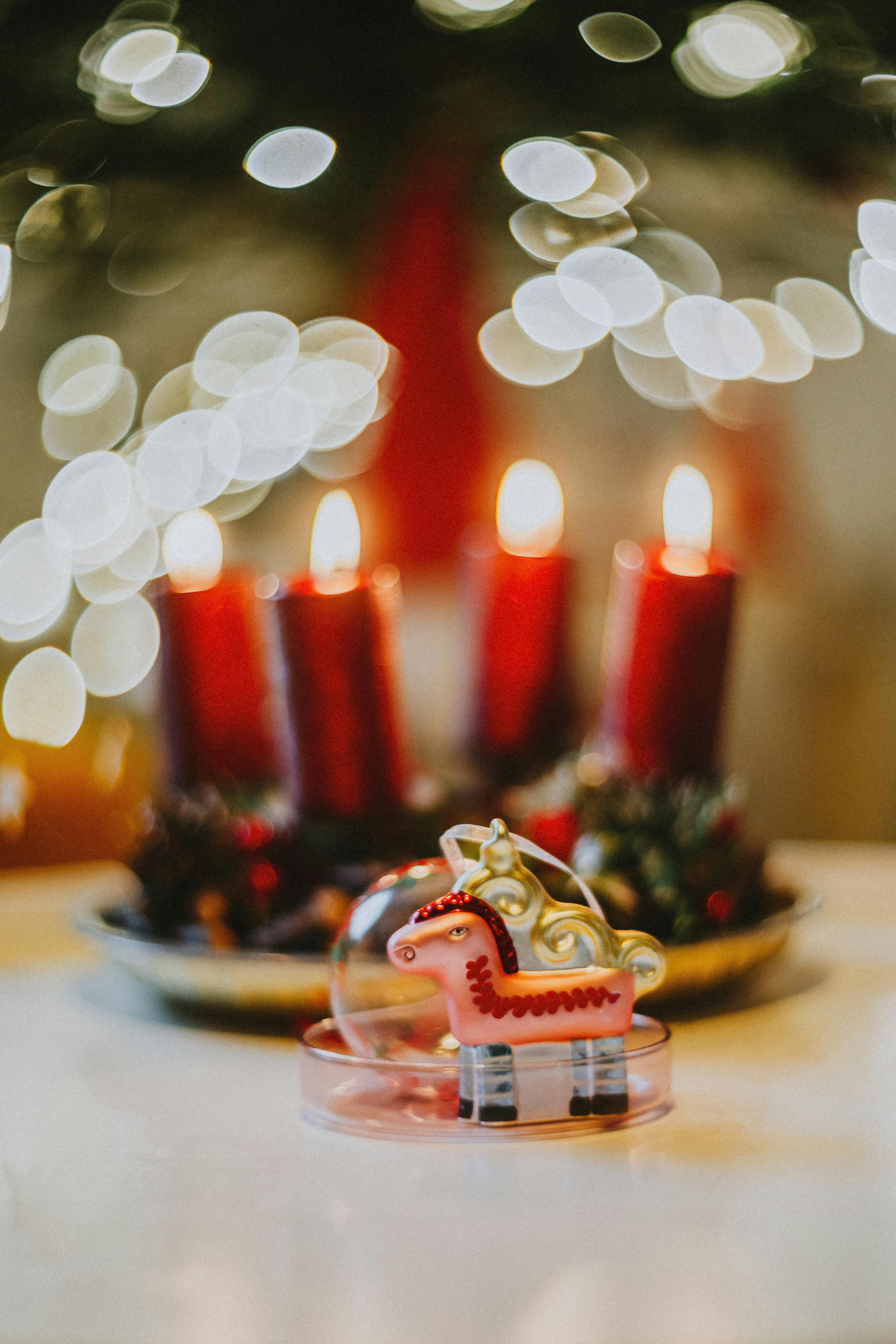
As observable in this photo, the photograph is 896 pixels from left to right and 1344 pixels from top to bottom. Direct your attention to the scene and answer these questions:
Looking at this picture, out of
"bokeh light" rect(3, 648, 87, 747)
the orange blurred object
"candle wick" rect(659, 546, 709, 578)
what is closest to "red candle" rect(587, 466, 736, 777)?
"candle wick" rect(659, 546, 709, 578)

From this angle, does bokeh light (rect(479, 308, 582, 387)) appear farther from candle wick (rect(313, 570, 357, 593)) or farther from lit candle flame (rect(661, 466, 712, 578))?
candle wick (rect(313, 570, 357, 593))

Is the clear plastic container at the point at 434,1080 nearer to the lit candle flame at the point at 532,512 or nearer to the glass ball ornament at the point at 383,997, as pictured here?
the glass ball ornament at the point at 383,997

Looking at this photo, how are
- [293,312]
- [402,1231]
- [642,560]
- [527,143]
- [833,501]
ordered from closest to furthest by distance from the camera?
[402,1231] → [642,560] → [527,143] → [833,501] → [293,312]

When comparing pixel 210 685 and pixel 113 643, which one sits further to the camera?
pixel 113 643

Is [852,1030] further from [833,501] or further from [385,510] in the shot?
[385,510]

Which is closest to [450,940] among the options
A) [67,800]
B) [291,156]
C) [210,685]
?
[210,685]

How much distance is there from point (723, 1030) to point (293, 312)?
1.67 metres

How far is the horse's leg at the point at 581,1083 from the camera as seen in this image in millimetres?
437

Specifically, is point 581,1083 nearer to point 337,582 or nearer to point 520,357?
point 337,582

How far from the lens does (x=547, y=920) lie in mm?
457

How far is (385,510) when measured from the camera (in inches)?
79.4

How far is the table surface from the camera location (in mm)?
300

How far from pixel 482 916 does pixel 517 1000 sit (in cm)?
3

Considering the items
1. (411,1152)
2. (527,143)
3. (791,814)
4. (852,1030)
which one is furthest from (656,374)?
(411,1152)
